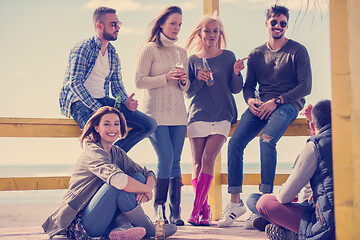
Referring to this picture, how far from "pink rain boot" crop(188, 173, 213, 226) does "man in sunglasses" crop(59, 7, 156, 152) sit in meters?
0.61

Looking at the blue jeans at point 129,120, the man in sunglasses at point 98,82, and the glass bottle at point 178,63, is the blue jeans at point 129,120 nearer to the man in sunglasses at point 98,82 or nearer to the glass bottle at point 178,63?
the man in sunglasses at point 98,82

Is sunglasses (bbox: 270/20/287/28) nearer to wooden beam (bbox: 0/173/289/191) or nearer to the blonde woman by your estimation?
the blonde woman

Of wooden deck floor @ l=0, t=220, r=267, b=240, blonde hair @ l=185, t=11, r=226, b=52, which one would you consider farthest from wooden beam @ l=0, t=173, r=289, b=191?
blonde hair @ l=185, t=11, r=226, b=52

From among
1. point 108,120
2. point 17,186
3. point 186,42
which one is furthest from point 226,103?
point 17,186

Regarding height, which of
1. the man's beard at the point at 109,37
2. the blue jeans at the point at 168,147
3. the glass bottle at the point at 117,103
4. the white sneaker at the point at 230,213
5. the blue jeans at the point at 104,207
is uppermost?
the man's beard at the point at 109,37

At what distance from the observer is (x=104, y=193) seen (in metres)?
3.31

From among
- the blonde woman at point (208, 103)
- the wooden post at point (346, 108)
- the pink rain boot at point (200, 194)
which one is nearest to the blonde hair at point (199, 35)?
the blonde woman at point (208, 103)

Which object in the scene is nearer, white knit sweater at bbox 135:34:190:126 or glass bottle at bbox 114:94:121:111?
glass bottle at bbox 114:94:121:111

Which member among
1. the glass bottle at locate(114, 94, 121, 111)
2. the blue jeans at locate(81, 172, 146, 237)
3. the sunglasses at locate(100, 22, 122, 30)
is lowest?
the blue jeans at locate(81, 172, 146, 237)

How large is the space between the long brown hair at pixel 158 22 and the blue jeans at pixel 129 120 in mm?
678

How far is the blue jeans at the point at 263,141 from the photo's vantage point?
155 inches

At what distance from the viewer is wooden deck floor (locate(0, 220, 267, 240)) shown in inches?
143

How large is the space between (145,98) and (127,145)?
45cm

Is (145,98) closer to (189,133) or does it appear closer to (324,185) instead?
(189,133)
